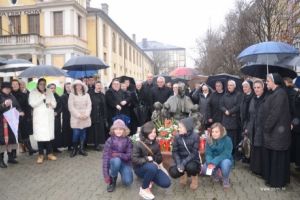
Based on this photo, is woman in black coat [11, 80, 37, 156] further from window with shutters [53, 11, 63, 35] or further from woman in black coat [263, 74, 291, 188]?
window with shutters [53, 11, 63, 35]

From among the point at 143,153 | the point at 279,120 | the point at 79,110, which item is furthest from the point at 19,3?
the point at 279,120

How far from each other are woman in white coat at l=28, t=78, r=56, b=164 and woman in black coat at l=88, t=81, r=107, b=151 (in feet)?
4.33

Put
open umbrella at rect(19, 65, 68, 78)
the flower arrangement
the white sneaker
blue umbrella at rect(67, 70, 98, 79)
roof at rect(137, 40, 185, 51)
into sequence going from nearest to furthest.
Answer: the white sneaker < the flower arrangement < open umbrella at rect(19, 65, 68, 78) < blue umbrella at rect(67, 70, 98, 79) < roof at rect(137, 40, 185, 51)

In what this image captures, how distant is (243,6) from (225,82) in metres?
12.5

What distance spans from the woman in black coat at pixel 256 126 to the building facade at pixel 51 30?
32.2 m

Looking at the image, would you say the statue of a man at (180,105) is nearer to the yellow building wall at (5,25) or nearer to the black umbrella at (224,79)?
the black umbrella at (224,79)

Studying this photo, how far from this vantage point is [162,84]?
10.4m

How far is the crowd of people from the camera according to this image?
254 inches

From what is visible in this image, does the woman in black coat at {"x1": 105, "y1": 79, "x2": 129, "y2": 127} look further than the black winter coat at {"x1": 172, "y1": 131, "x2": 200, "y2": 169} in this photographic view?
Yes

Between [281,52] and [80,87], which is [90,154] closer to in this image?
[80,87]

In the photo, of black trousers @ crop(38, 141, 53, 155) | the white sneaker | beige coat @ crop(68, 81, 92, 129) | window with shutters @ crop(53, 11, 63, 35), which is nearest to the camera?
the white sneaker

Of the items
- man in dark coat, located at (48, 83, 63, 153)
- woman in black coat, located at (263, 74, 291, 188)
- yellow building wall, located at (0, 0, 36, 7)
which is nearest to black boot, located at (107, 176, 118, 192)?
woman in black coat, located at (263, 74, 291, 188)

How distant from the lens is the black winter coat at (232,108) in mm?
8531

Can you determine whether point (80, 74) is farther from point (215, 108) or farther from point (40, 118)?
point (215, 108)
